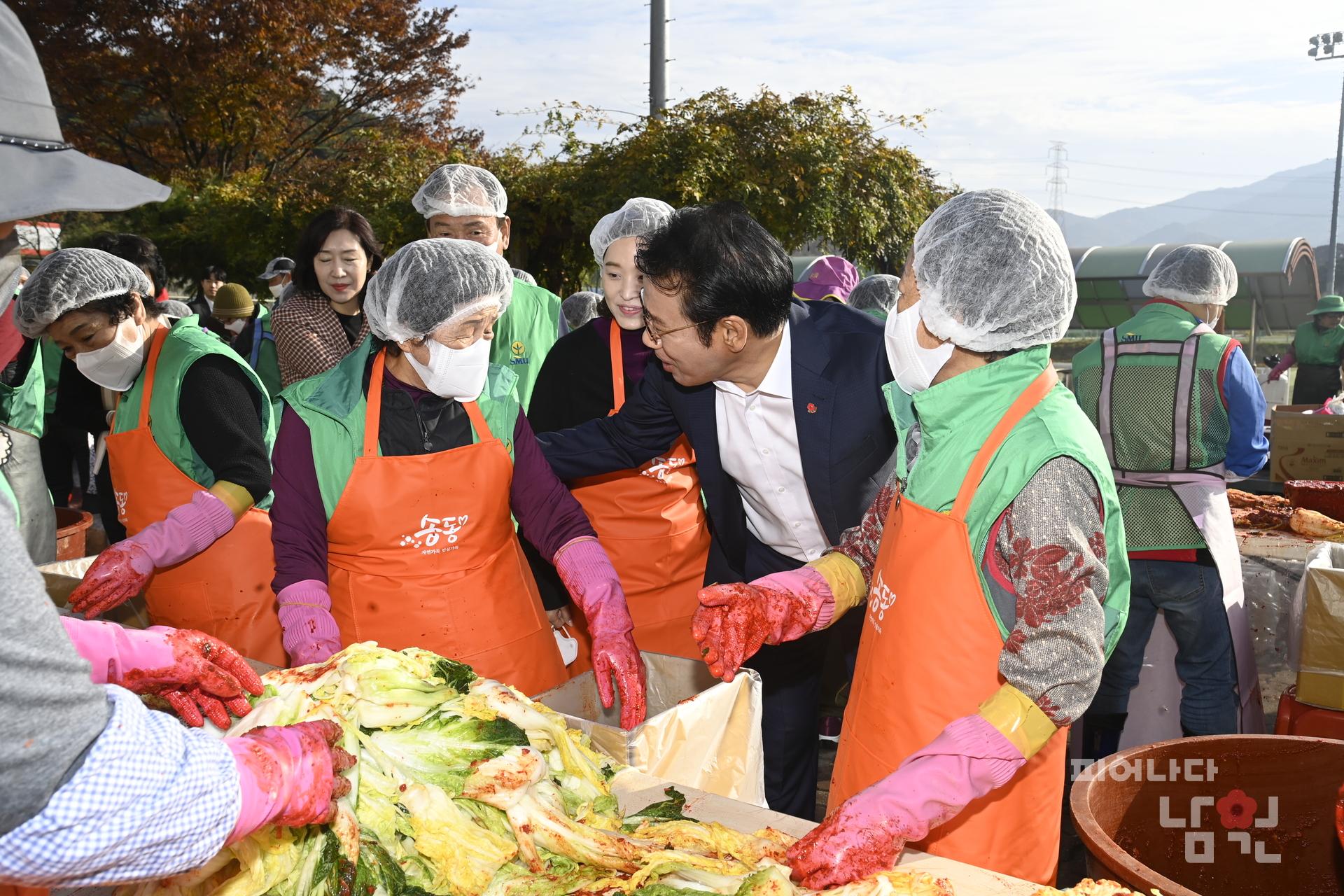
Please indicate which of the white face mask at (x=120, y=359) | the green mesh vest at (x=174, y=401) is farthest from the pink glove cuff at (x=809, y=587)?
the white face mask at (x=120, y=359)

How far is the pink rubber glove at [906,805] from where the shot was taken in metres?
A: 1.70

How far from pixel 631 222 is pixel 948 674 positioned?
95.0 inches

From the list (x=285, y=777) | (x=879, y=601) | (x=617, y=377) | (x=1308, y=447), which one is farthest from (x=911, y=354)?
(x=1308, y=447)

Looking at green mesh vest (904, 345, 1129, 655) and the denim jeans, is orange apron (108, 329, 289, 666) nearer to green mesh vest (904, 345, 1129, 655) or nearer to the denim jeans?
green mesh vest (904, 345, 1129, 655)

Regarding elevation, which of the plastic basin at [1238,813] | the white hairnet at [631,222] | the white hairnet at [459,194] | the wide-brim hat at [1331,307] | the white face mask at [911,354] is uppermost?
the white hairnet at [459,194]

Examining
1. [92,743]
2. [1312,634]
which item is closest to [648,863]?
[92,743]

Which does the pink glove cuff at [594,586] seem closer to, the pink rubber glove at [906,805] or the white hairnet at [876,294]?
the pink rubber glove at [906,805]

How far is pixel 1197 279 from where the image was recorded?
4477 millimetres

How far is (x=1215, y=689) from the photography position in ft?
13.8

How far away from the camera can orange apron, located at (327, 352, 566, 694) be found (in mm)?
2719

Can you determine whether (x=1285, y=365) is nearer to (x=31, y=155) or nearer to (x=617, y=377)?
(x=617, y=377)

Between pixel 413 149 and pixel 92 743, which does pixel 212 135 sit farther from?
pixel 92 743

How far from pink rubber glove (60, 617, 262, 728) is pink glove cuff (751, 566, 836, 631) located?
3.89 ft

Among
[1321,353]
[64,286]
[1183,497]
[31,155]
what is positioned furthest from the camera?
[1321,353]
